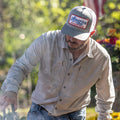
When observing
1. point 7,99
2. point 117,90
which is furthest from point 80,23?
point 117,90

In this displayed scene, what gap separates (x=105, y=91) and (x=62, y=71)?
467 millimetres

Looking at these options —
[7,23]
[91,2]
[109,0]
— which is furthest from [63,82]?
[7,23]

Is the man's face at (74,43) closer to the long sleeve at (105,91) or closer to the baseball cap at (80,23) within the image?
the baseball cap at (80,23)

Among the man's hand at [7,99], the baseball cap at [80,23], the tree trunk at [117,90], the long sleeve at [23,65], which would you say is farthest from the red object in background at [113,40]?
the man's hand at [7,99]

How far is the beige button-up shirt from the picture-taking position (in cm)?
231

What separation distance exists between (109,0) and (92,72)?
302 inches

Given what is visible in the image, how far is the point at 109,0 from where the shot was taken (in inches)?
383

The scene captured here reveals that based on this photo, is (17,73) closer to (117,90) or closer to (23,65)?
(23,65)

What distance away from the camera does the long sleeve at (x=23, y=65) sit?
6.96 feet

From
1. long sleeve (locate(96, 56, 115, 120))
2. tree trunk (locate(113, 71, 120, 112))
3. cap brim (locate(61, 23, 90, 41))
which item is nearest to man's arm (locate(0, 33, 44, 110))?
cap brim (locate(61, 23, 90, 41))

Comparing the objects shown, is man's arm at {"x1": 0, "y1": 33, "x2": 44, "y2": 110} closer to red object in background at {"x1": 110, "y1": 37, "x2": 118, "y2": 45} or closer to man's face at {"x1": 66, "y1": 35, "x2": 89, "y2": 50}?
man's face at {"x1": 66, "y1": 35, "x2": 89, "y2": 50}

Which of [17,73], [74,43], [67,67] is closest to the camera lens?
[17,73]

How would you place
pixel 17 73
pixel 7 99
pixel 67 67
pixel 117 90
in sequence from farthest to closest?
pixel 117 90 → pixel 67 67 → pixel 17 73 → pixel 7 99

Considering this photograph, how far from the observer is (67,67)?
2393 mm
